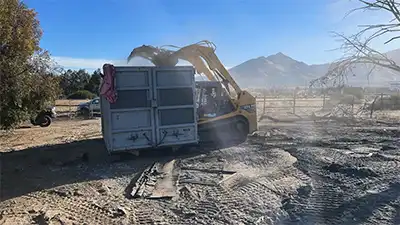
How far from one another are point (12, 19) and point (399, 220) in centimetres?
1271

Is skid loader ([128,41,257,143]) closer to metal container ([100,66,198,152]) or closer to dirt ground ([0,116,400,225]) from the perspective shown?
dirt ground ([0,116,400,225])

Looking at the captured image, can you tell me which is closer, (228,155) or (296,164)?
(296,164)

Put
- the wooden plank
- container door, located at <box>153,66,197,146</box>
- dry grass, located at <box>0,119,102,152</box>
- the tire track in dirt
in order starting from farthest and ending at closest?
1. dry grass, located at <box>0,119,102,152</box>
2. container door, located at <box>153,66,197,146</box>
3. the wooden plank
4. the tire track in dirt

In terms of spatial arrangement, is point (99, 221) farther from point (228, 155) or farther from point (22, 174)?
point (228, 155)

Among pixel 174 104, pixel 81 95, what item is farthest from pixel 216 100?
pixel 81 95

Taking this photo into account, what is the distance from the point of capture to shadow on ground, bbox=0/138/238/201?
8.14 meters

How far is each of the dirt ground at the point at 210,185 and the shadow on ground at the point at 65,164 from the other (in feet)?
0.09

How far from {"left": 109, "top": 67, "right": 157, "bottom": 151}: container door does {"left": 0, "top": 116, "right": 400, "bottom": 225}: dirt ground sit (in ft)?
2.25

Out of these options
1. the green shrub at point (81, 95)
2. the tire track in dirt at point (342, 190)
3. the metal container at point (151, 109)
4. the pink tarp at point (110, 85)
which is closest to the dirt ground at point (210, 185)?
the tire track in dirt at point (342, 190)

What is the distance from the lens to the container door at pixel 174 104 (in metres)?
10.1

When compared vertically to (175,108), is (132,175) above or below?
below

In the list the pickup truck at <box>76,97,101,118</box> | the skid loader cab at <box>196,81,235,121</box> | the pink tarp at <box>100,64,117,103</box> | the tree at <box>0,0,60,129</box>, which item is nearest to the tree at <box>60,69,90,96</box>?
the pickup truck at <box>76,97,101,118</box>

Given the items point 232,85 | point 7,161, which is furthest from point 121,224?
point 232,85

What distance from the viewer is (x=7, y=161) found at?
34.8 feet
